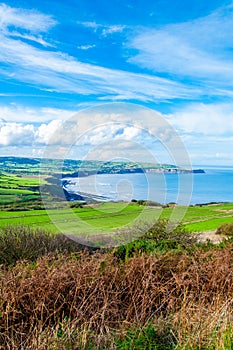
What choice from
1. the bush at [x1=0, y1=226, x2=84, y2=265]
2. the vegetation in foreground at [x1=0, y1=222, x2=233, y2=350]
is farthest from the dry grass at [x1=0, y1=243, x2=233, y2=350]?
the bush at [x1=0, y1=226, x2=84, y2=265]

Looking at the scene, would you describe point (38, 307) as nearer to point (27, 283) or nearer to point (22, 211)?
point (27, 283)

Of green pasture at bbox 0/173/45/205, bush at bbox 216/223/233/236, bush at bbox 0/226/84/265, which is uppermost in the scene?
green pasture at bbox 0/173/45/205

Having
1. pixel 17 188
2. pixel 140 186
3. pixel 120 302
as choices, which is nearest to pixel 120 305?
pixel 120 302

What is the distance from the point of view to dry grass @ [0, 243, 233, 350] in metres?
3.45

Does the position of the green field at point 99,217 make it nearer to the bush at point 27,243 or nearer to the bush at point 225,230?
the bush at point 27,243

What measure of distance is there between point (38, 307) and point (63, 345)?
2.35 feet

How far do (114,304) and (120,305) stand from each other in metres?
0.23

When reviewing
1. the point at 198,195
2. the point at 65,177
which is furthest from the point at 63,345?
the point at 198,195

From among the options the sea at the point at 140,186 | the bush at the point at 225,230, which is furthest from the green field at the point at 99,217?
the bush at the point at 225,230

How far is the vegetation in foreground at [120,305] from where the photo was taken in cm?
345

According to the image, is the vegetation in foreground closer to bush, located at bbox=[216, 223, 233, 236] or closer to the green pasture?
bush, located at bbox=[216, 223, 233, 236]

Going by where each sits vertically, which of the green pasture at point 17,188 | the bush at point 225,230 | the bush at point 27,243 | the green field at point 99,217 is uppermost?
the green pasture at point 17,188

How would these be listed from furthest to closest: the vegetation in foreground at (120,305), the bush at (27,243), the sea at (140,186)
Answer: the sea at (140,186)
the bush at (27,243)
the vegetation in foreground at (120,305)

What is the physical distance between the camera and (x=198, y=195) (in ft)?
68.5
